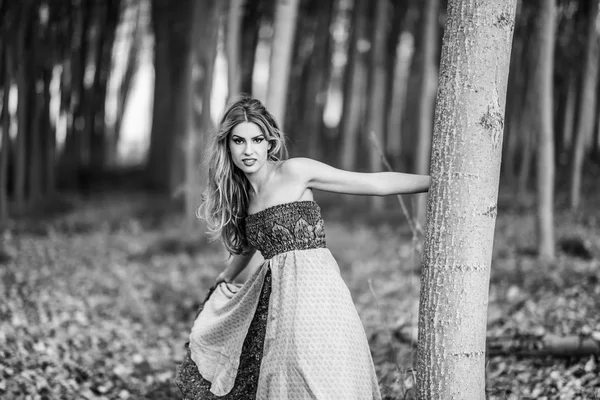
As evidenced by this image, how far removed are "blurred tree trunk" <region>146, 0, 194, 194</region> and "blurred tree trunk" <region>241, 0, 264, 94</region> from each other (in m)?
1.57

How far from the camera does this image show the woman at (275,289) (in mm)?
3188

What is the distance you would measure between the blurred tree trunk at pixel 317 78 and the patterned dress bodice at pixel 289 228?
14.5 m

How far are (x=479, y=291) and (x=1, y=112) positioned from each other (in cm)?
1165

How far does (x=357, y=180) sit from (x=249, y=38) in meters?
14.4

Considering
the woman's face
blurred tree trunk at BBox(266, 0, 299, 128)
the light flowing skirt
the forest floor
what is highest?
blurred tree trunk at BBox(266, 0, 299, 128)

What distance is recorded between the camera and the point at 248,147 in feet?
11.6

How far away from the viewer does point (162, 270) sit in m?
9.05

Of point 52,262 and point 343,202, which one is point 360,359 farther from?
point 343,202

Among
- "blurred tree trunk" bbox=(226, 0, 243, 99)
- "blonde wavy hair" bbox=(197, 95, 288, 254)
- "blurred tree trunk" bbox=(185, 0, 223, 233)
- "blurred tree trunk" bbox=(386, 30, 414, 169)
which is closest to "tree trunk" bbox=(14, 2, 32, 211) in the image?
"blurred tree trunk" bbox=(185, 0, 223, 233)

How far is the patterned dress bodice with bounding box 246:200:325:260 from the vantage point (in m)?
3.43

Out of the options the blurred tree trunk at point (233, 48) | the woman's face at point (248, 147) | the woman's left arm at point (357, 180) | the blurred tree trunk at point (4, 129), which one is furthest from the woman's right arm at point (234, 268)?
the blurred tree trunk at point (4, 129)

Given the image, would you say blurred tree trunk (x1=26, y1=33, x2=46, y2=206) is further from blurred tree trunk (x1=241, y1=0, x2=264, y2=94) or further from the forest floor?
blurred tree trunk (x1=241, y1=0, x2=264, y2=94)

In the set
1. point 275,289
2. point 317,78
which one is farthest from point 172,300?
point 317,78

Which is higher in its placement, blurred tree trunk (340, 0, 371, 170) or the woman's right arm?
blurred tree trunk (340, 0, 371, 170)
